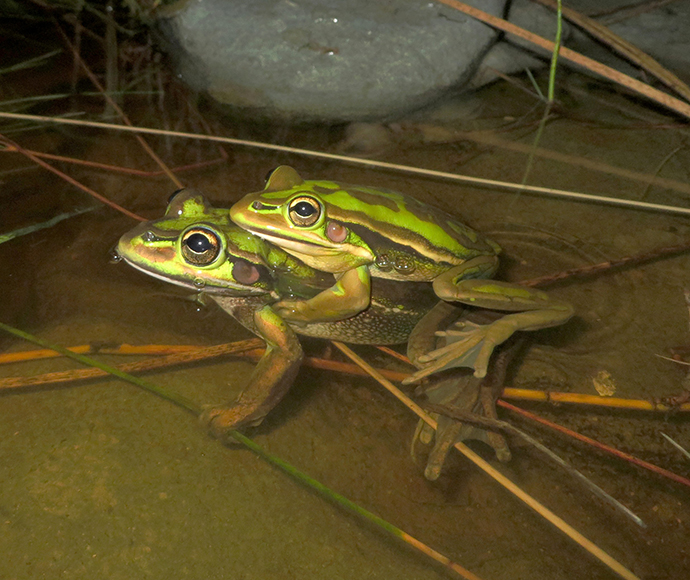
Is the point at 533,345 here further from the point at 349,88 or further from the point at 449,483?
the point at 349,88

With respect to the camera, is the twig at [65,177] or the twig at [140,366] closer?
the twig at [140,366]

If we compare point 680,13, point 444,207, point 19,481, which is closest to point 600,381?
point 444,207

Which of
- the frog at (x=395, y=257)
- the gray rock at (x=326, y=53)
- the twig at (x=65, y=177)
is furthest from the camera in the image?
the gray rock at (x=326, y=53)

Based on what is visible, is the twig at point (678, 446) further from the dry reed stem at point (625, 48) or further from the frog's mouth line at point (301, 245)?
the dry reed stem at point (625, 48)

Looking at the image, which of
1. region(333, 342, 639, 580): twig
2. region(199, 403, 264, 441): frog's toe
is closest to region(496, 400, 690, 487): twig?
region(333, 342, 639, 580): twig

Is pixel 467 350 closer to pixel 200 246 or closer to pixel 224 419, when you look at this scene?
pixel 224 419

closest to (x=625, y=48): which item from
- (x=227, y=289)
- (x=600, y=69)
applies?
(x=600, y=69)

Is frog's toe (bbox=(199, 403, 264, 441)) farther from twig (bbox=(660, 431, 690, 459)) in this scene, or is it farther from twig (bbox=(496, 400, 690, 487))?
twig (bbox=(660, 431, 690, 459))

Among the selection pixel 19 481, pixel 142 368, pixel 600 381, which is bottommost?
pixel 19 481

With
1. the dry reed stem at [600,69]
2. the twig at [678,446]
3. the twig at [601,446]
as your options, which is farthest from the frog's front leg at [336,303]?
the dry reed stem at [600,69]
